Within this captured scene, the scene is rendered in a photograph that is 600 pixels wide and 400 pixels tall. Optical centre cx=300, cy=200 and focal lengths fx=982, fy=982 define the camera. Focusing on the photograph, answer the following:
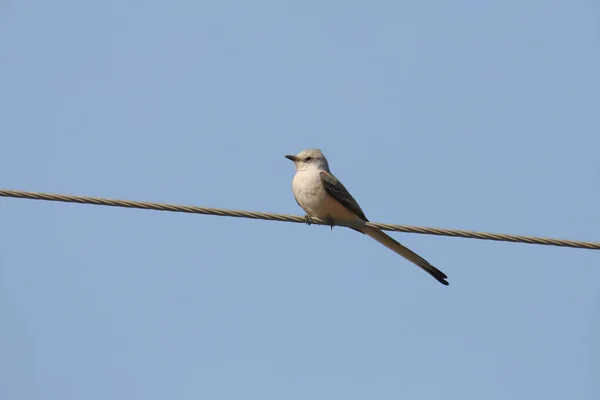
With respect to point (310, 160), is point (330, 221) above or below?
below

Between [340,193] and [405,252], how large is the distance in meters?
0.95

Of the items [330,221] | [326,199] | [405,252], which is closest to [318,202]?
[326,199]

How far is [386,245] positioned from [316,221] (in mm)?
648

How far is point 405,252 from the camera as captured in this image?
8414 mm

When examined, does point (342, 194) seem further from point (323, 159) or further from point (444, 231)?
point (444, 231)

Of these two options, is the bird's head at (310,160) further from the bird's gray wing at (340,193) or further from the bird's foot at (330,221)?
the bird's foot at (330,221)

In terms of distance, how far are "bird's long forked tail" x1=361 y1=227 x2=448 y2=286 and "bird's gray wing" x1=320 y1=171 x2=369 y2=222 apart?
0.38 metres

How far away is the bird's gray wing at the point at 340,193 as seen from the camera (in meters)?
8.95

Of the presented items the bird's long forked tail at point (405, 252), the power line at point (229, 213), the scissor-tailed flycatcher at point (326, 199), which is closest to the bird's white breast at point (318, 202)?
the scissor-tailed flycatcher at point (326, 199)

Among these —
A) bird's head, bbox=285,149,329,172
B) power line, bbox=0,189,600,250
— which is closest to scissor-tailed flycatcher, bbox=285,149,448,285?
bird's head, bbox=285,149,329,172

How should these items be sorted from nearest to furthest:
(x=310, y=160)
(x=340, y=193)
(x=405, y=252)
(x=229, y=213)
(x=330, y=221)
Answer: (x=229, y=213)
(x=405, y=252)
(x=330, y=221)
(x=340, y=193)
(x=310, y=160)

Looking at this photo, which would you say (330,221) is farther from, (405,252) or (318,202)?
(405,252)

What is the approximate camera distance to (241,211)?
661 cm

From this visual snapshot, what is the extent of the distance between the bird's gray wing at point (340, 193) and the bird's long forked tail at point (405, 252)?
14.9 inches
